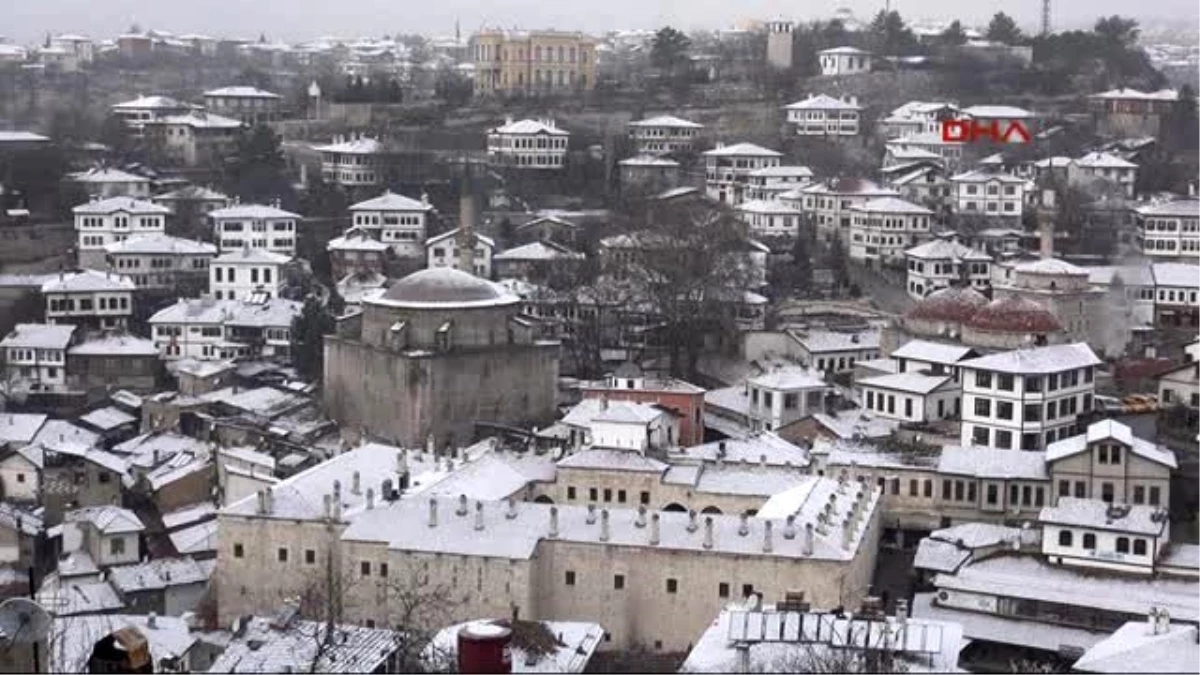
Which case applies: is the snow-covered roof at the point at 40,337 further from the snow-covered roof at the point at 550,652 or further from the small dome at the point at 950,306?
the snow-covered roof at the point at 550,652

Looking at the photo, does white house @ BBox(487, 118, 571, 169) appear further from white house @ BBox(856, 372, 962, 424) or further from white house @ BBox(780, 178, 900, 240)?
white house @ BBox(856, 372, 962, 424)

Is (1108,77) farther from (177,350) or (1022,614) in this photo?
(1022,614)

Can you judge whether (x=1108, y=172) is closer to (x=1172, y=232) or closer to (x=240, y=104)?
(x=1172, y=232)

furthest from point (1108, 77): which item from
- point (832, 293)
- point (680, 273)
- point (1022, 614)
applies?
point (1022, 614)

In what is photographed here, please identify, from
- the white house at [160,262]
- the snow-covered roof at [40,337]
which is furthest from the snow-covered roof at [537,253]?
the snow-covered roof at [40,337]

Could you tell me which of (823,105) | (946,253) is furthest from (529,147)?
(946,253)

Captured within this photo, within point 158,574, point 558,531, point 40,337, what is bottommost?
point 158,574

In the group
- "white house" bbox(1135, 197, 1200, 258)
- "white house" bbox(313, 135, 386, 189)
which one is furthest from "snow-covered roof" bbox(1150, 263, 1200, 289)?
"white house" bbox(313, 135, 386, 189)
